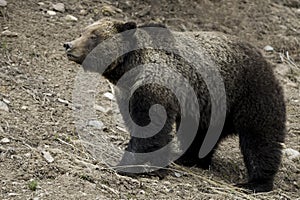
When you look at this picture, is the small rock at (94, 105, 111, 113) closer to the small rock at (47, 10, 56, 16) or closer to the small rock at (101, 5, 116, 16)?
the small rock at (47, 10, 56, 16)

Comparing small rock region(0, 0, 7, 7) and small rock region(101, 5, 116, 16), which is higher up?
small rock region(0, 0, 7, 7)

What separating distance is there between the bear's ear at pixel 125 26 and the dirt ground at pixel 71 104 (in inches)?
45.3

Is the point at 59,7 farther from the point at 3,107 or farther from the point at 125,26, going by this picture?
the point at 3,107

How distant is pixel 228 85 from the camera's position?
6691 mm

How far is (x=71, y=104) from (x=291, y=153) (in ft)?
8.62

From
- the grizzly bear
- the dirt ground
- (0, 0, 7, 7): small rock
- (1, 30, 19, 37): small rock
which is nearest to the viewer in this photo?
the dirt ground

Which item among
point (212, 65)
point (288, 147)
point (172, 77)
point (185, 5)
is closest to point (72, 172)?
point (172, 77)

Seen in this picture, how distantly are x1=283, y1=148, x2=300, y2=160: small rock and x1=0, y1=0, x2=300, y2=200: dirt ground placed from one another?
8 centimetres

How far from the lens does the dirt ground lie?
5789 mm

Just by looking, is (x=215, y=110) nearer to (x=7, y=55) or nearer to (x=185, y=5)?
(x=7, y=55)

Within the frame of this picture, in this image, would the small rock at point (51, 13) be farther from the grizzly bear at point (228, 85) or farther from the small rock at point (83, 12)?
the grizzly bear at point (228, 85)

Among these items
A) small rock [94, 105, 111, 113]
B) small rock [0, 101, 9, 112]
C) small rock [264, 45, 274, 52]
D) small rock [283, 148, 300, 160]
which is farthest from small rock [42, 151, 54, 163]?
small rock [264, 45, 274, 52]

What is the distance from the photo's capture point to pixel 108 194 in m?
5.70

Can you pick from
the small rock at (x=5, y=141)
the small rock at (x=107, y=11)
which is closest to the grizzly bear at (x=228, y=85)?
the small rock at (x=5, y=141)
